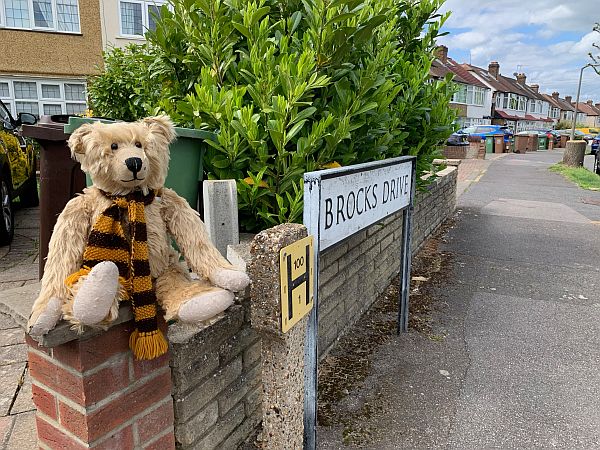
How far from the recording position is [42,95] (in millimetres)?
15062

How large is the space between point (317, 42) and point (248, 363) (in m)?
1.82

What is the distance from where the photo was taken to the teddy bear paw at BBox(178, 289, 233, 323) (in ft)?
4.88

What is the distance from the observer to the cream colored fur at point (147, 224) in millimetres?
1362

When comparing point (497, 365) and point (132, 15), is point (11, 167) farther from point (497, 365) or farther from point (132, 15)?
point (132, 15)

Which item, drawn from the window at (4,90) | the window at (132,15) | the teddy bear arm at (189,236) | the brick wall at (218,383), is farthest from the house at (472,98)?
the teddy bear arm at (189,236)

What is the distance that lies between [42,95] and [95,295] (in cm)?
1645

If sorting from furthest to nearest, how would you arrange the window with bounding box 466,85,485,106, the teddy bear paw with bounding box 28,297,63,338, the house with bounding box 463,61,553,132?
the house with bounding box 463,61,553,132 → the window with bounding box 466,85,485,106 → the teddy bear paw with bounding box 28,297,63,338

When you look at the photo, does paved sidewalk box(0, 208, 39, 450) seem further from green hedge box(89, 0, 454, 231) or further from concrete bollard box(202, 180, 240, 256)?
green hedge box(89, 0, 454, 231)

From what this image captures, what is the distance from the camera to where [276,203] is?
2.84 meters

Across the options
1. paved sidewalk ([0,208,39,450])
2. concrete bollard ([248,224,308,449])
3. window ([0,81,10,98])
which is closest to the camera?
concrete bollard ([248,224,308,449])

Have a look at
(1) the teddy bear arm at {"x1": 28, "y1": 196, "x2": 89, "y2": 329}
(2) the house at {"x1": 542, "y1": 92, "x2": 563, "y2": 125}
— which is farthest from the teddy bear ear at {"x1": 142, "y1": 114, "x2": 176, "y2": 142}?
(2) the house at {"x1": 542, "y1": 92, "x2": 563, "y2": 125}

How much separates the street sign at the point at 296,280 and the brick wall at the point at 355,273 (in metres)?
0.32

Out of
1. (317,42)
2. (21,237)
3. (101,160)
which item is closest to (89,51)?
(21,237)

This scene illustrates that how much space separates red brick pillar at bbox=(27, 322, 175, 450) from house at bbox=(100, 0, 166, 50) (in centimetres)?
1531
